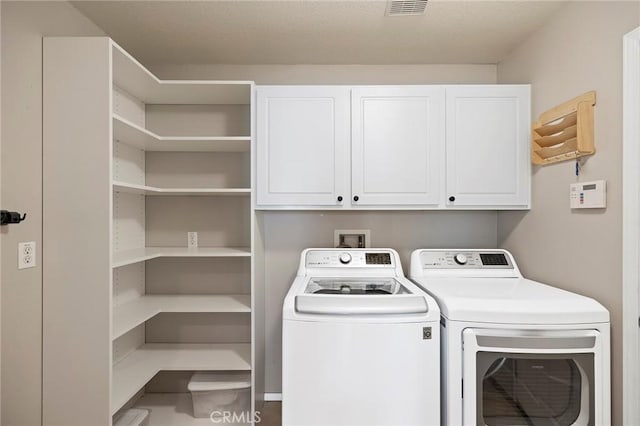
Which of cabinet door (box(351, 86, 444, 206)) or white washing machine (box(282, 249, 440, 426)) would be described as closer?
white washing machine (box(282, 249, 440, 426))

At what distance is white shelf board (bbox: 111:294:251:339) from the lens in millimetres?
1924

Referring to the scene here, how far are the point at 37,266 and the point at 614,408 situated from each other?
2.70 m

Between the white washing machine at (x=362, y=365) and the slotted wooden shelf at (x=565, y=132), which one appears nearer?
the white washing machine at (x=362, y=365)

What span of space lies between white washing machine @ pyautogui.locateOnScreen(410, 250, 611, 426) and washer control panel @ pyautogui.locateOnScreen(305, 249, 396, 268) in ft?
2.25

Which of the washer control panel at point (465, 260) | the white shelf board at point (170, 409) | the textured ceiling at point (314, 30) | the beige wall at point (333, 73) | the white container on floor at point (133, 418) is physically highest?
the textured ceiling at point (314, 30)

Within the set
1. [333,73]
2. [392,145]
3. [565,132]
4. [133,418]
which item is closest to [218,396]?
[133,418]

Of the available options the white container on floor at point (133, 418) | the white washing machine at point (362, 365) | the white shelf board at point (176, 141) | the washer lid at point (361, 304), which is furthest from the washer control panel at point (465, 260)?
Result: the white container on floor at point (133, 418)

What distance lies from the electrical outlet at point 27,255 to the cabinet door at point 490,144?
224 centimetres

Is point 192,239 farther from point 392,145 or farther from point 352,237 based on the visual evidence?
point 392,145

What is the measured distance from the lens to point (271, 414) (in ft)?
7.54

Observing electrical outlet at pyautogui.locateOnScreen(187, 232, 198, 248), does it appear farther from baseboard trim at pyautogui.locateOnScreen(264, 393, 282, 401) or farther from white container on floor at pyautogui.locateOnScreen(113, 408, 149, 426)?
baseboard trim at pyautogui.locateOnScreen(264, 393, 282, 401)

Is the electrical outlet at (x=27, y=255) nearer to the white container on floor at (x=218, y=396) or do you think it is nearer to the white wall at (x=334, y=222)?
the white container on floor at (x=218, y=396)

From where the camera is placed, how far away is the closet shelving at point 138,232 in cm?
157

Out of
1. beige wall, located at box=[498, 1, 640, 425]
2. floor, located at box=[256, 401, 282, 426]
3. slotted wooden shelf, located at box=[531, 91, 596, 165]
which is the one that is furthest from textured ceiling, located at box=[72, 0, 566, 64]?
floor, located at box=[256, 401, 282, 426]
